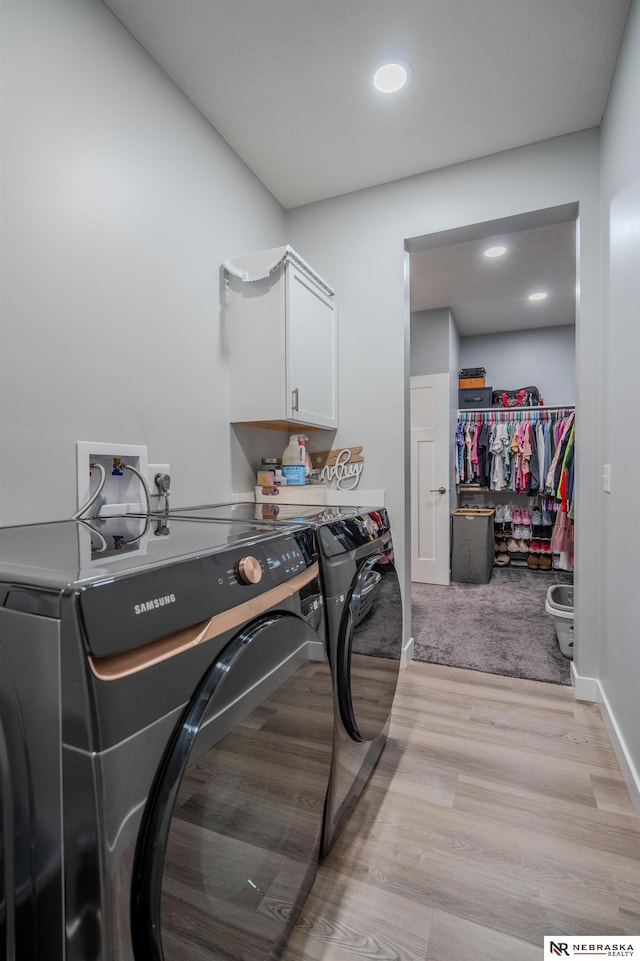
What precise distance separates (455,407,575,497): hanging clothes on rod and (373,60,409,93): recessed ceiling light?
3.55 m

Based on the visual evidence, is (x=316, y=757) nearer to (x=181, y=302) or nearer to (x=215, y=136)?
(x=181, y=302)

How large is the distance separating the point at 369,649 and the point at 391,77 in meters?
2.16

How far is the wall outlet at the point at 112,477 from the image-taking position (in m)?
1.41

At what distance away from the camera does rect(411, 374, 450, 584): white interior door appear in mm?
4391

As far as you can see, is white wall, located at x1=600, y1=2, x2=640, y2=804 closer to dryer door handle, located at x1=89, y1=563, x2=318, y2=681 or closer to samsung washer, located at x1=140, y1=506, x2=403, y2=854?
samsung washer, located at x1=140, y1=506, x2=403, y2=854

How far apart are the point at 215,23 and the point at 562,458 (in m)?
3.97

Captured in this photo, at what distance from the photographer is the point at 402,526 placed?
245 cm

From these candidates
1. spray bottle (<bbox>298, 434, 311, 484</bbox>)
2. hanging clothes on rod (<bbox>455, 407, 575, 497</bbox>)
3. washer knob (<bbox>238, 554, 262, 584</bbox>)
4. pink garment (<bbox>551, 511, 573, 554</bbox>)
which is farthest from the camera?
hanging clothes on rod (<bbox>455, 407, 575, 497</bbox>)

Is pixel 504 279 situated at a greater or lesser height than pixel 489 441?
greater

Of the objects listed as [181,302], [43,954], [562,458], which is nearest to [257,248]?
[181,302]

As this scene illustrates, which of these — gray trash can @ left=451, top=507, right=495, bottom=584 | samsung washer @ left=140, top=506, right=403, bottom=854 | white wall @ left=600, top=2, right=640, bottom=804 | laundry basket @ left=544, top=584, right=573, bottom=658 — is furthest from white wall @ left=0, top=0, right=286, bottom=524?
gray trash can @ left=451, top=507, right=495, bottom=584

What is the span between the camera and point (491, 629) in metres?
3.06

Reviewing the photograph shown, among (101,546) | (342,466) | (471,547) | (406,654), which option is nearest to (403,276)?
(342,466)

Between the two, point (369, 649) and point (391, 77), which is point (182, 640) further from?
point (391, 77)
